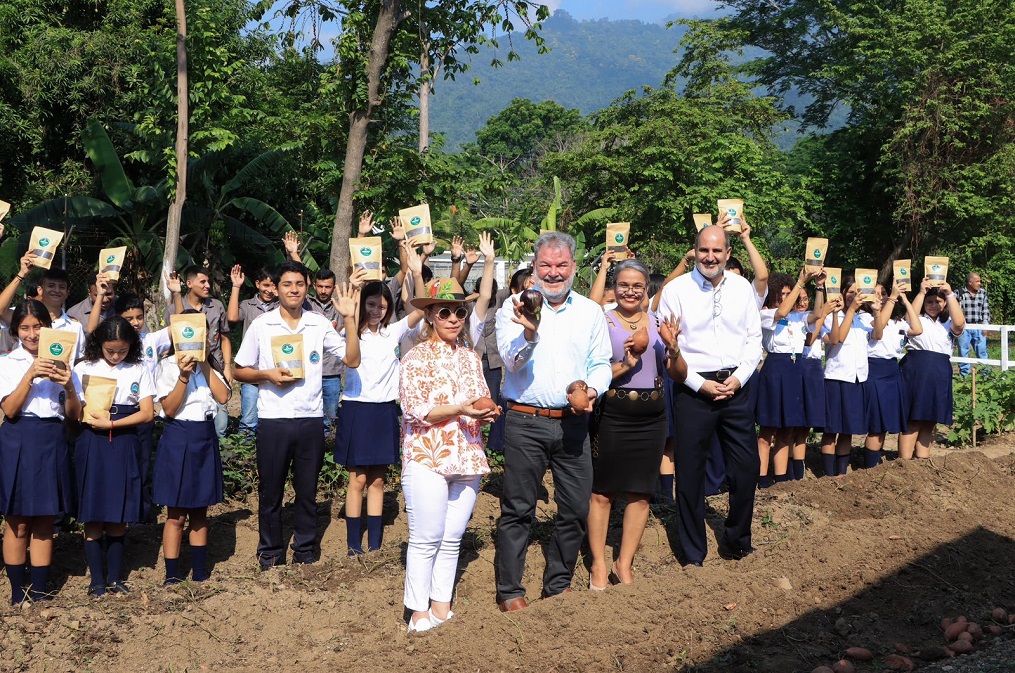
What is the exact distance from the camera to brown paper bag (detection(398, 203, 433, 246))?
6.26m

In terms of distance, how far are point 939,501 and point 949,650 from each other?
2971 mm

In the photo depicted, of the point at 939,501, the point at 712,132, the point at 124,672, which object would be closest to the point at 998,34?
the point at 712,132

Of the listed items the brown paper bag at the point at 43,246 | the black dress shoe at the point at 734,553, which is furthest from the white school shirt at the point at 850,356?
the brown paper bag at the point at 43,246

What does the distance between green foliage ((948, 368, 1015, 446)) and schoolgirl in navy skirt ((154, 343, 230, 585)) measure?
8.08m

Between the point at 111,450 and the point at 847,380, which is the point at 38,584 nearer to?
the point at 111,450

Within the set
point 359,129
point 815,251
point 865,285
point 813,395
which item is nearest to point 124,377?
point 359,129

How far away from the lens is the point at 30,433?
17.4 feet

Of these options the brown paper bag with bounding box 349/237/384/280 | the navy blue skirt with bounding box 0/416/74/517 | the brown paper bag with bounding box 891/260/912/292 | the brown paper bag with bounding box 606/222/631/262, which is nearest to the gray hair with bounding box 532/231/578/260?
the brown paper bag with bounding box 349/237/384/280

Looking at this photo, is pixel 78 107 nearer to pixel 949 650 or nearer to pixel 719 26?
pixel 949 650

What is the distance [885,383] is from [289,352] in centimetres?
571

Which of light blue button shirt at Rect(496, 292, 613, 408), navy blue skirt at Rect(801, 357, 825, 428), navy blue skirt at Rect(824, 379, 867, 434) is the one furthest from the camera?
navy blue skirt at Rect(824, 379, 867, 434)

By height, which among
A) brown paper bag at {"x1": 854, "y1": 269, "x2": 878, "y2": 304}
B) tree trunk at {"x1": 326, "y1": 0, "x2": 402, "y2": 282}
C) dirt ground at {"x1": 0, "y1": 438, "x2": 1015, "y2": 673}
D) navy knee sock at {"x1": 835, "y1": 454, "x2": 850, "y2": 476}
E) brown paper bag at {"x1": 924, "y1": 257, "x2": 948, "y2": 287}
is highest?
tree trunk at {"x1": 326, "y1": 0, "x2": 402, "y2": 282}

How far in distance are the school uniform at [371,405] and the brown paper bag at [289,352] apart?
1.98 feet

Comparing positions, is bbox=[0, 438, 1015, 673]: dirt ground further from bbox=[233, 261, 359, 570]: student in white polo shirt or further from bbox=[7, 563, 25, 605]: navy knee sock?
bbox=[233, 261, 359, 570]: student in white polo shirt
